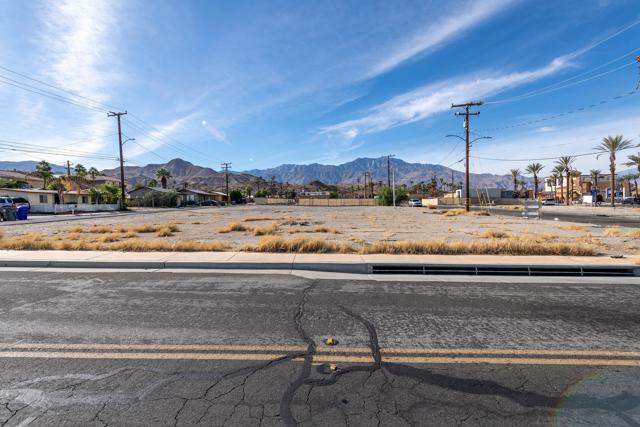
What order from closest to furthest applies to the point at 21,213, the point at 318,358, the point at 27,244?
1. the point at 318,358
2. the point at 27,244
3. the point at 21,213

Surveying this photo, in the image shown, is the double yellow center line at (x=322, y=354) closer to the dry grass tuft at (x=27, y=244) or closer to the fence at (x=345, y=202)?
the dry grass tuft at (x=27, y=244)

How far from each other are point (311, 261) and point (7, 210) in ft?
122

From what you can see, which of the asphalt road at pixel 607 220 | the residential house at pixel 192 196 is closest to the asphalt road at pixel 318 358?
the asphalt road at pixel 607 220

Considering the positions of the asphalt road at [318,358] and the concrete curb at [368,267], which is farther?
the concrete curb at [368,267]

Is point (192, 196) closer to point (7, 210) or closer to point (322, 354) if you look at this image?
point (7, 210)

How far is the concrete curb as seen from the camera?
874cm

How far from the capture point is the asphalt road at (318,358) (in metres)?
2.97

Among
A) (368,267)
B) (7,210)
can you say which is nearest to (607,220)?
(368,267)

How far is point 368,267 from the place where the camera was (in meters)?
9.06

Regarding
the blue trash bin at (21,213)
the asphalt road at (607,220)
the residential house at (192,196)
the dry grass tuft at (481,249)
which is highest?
the residential house at (192,196)

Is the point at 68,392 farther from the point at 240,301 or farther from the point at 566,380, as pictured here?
the point at 566,380

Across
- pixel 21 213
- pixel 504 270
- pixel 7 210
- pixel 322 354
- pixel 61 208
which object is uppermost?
pixel 61 208

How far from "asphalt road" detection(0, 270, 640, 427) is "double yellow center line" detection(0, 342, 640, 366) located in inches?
1.0

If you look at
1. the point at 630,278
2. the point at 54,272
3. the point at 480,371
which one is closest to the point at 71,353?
the point at 480,371
